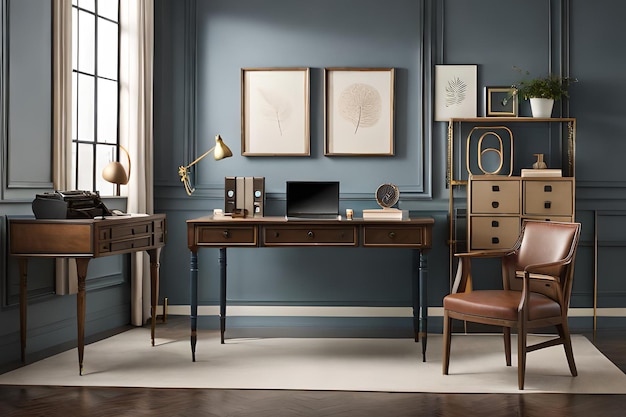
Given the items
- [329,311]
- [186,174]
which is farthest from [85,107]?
[329,311]

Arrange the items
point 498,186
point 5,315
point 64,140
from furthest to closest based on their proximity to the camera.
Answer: point 498,186, point 64,140, point 5,315

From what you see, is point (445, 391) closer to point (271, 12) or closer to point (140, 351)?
point (140, 351)

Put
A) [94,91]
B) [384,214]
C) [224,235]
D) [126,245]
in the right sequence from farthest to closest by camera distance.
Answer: [94,91] → [384,214] → [224,235] → [126,245]

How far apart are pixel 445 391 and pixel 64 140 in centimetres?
284

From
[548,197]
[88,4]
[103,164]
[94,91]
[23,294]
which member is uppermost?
[88,4]

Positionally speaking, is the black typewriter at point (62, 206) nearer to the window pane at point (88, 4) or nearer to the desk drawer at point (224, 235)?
the desk drawer at point (224, 235)

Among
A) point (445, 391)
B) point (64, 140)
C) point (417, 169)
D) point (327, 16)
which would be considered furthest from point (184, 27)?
point (445, 391)

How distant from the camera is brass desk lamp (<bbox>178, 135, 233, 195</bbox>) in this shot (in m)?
5.33

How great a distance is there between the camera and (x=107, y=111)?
5.59 metres

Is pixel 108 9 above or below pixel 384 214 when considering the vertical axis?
above

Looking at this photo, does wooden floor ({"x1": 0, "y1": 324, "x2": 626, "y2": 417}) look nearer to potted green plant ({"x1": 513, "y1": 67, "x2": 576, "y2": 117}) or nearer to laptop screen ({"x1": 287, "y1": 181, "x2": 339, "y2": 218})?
laptop screen ({"x1": 287, "y1": 181, "x2": 339, "y2": 218})

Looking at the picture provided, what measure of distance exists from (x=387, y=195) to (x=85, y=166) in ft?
7.10

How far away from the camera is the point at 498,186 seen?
5270mm

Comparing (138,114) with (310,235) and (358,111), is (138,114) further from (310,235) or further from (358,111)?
(310,235)
